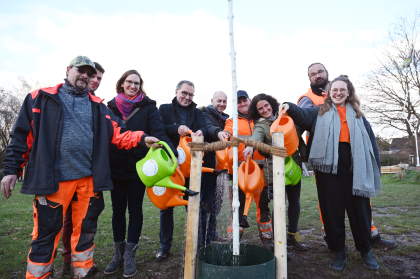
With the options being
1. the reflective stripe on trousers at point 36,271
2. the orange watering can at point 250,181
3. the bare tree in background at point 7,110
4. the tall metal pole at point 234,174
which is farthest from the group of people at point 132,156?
the bare tree in background at point 7,110

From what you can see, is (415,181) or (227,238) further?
(415,181)

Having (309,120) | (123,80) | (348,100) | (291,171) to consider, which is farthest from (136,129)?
(348,100)

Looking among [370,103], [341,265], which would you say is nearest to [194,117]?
[341,265]

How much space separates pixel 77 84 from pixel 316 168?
2.15 meters

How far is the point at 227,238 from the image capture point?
3.58 m

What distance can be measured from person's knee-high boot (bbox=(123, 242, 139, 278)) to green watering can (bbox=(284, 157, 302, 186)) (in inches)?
60.3

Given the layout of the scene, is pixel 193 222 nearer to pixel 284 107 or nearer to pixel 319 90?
pixel 284 107

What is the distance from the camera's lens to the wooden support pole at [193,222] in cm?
190

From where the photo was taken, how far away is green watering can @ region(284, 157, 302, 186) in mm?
2857

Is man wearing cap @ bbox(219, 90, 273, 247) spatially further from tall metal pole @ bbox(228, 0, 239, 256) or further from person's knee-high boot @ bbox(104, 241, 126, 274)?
person's knee-high boot @ bbox(104, 241, 126, 274)

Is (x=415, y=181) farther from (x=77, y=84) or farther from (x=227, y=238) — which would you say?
(x=77, y=84)

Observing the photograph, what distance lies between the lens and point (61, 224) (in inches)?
82.5

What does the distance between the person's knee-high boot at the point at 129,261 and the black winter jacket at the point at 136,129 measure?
2.08ft

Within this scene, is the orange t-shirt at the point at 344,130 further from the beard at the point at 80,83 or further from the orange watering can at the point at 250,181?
the beard at the point at 80,83
